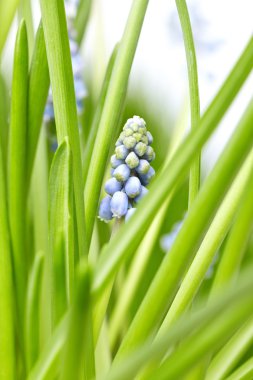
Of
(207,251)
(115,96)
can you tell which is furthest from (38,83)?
(207,251)

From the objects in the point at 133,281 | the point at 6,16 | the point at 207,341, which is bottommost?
the point at 133,281

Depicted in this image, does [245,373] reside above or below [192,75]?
below

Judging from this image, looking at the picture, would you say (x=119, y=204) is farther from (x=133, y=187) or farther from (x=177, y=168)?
(x=177, y=168)

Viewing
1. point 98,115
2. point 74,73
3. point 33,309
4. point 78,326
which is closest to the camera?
point 78,326

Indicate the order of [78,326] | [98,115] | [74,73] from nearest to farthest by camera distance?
[78,326], [98,115], [74,73]

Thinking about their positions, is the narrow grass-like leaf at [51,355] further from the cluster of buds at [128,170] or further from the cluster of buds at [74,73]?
the cluster of buds at [74,73]

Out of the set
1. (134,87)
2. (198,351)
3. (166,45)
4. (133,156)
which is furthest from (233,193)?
(166,45)
